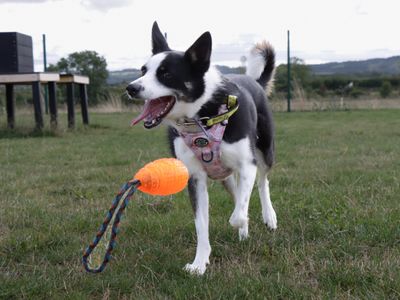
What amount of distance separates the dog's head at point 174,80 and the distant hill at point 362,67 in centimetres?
1699

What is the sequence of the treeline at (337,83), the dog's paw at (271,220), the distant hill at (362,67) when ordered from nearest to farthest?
the dog's paw at (271,220) → the treeline at (337,83) → the distant hill at (362,67)

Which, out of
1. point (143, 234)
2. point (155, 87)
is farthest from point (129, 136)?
point (155, 87)

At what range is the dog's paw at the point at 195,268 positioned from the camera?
A: 110 inches

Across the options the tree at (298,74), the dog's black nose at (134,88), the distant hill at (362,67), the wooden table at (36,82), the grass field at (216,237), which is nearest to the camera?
the grass field at (216,237)

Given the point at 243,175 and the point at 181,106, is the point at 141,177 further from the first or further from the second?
the point at 243,175

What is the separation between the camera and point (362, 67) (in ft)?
70.9

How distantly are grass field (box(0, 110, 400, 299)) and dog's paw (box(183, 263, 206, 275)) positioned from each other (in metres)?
0.04

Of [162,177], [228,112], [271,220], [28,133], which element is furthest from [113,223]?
[28,133]

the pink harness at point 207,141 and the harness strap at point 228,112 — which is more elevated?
the harness strap at point 228,112

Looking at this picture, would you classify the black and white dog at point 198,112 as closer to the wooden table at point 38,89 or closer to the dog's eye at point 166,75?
the dog's eye at point 166,75

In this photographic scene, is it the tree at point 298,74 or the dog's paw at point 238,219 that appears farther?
the tree at point 298,74

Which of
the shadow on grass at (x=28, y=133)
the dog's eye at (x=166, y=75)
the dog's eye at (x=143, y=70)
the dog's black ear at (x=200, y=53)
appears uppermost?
the dog's black ear at (x=200, y=53)

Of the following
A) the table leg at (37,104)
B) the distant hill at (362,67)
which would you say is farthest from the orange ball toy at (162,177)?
the distant hill at (362,67)

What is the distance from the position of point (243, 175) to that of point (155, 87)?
774 mm
